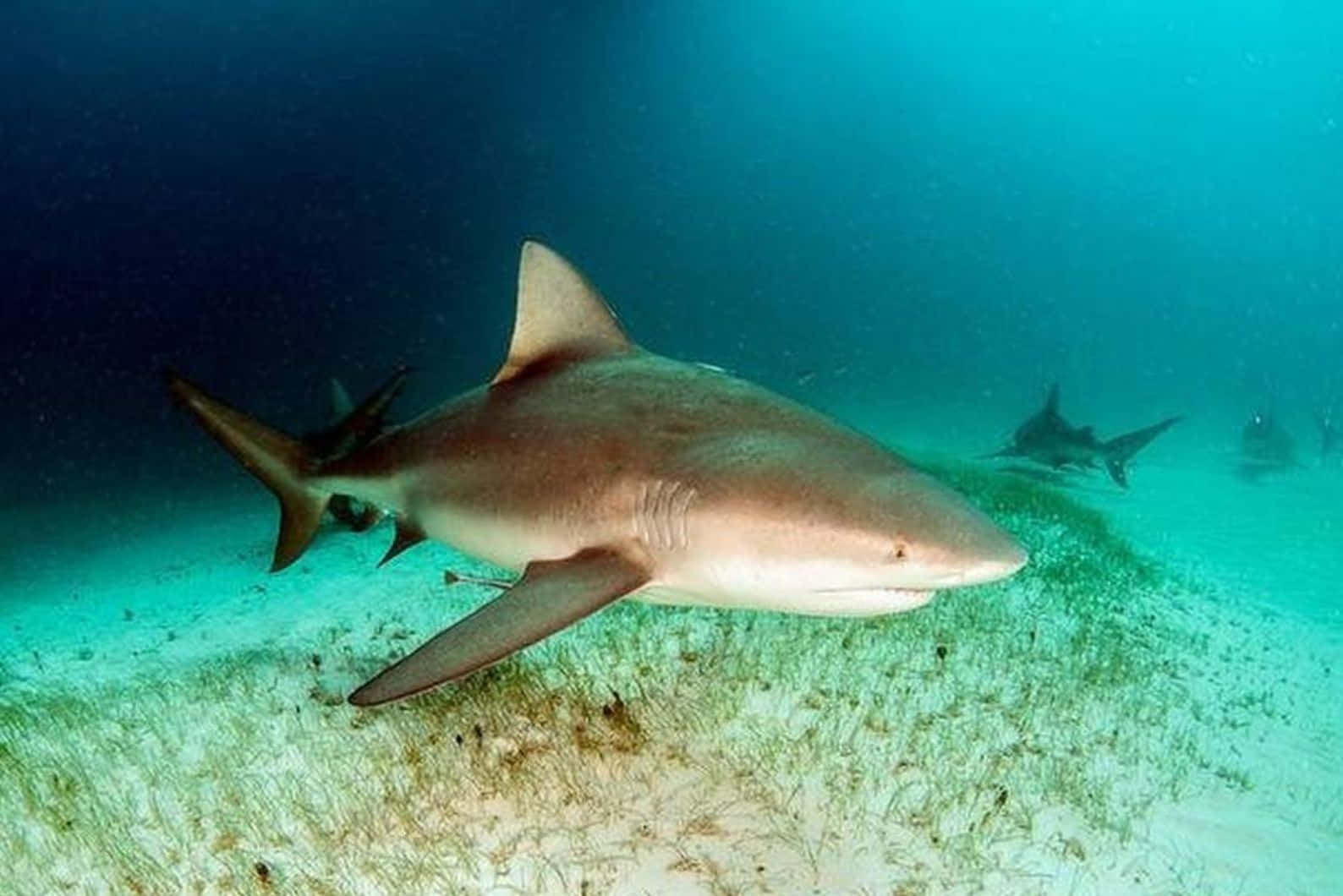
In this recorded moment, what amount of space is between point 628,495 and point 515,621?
76 cm

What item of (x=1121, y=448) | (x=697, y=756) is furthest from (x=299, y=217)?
(x=697, y=756)

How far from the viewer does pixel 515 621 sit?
3.29 meters

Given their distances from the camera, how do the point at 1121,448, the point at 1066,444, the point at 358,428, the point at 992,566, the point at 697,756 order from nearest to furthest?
1. the point at 992,566
2. the point at 697,756
3. the point at 358,428
4. the point at 1121,448
5. the point at 1066,444

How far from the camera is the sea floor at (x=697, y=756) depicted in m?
4.11

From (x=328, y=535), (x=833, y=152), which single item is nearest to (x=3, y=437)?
(x=328, y=535)

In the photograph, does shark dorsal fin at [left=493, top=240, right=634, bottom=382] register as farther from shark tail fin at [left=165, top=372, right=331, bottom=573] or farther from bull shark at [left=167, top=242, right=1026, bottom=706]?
shark tail fin at [left=165, top=372, right=331, bottom=573]

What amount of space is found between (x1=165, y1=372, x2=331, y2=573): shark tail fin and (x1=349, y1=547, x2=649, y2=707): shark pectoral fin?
2666 mm

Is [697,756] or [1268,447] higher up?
[1268,447]

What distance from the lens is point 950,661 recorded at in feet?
23.1

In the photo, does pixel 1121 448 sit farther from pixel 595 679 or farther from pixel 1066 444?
pixel 595 679

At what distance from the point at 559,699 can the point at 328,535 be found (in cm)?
1084

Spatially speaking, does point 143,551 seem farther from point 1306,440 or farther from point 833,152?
point 833,152

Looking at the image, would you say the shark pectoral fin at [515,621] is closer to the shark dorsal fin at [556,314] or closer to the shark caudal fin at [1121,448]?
the shark dorsal fin at [556,314]

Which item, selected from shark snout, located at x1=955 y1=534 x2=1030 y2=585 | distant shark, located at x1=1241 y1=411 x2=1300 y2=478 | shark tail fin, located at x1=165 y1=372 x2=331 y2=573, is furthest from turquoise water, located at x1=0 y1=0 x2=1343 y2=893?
shark snout, located at x1=955 y1=534 x2=1030 y2=585
